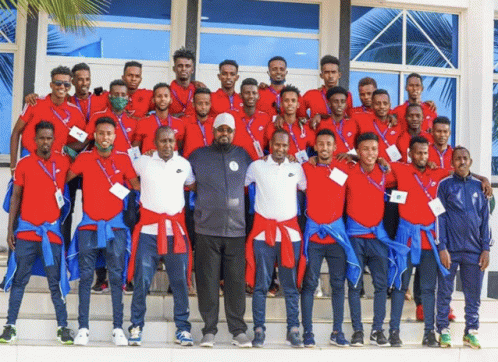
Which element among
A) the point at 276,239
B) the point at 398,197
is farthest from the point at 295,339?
the point at 398,197

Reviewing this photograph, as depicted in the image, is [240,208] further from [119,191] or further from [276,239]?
[119,191]

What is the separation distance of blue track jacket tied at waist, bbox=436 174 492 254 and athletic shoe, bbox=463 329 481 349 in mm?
734

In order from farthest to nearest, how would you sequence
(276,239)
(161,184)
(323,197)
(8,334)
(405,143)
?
(405,143), (323,197), (276,239), (161,184), (8,334)

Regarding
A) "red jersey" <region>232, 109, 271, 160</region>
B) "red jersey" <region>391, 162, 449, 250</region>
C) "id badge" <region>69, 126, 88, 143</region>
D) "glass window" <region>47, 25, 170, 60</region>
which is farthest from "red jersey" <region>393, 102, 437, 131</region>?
"glass window" <region>47, 25, 170, 60</region>

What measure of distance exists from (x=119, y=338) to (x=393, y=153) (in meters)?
3.07

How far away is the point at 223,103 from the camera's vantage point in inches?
335

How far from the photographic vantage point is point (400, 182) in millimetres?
8047

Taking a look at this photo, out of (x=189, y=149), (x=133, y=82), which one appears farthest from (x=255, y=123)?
(x=133, y=82)

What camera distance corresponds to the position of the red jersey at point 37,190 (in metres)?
7.46

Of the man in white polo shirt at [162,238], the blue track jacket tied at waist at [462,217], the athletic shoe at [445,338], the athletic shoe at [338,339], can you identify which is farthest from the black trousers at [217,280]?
the blue track jacket tied at waist at [462,217]

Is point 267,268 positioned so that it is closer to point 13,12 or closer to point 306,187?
point 306,187

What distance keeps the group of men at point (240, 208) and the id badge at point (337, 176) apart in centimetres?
1

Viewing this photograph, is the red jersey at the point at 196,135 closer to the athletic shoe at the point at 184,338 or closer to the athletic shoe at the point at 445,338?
the athletic shoe at the point at 184,338

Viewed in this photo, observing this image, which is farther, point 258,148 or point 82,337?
point 258,148
